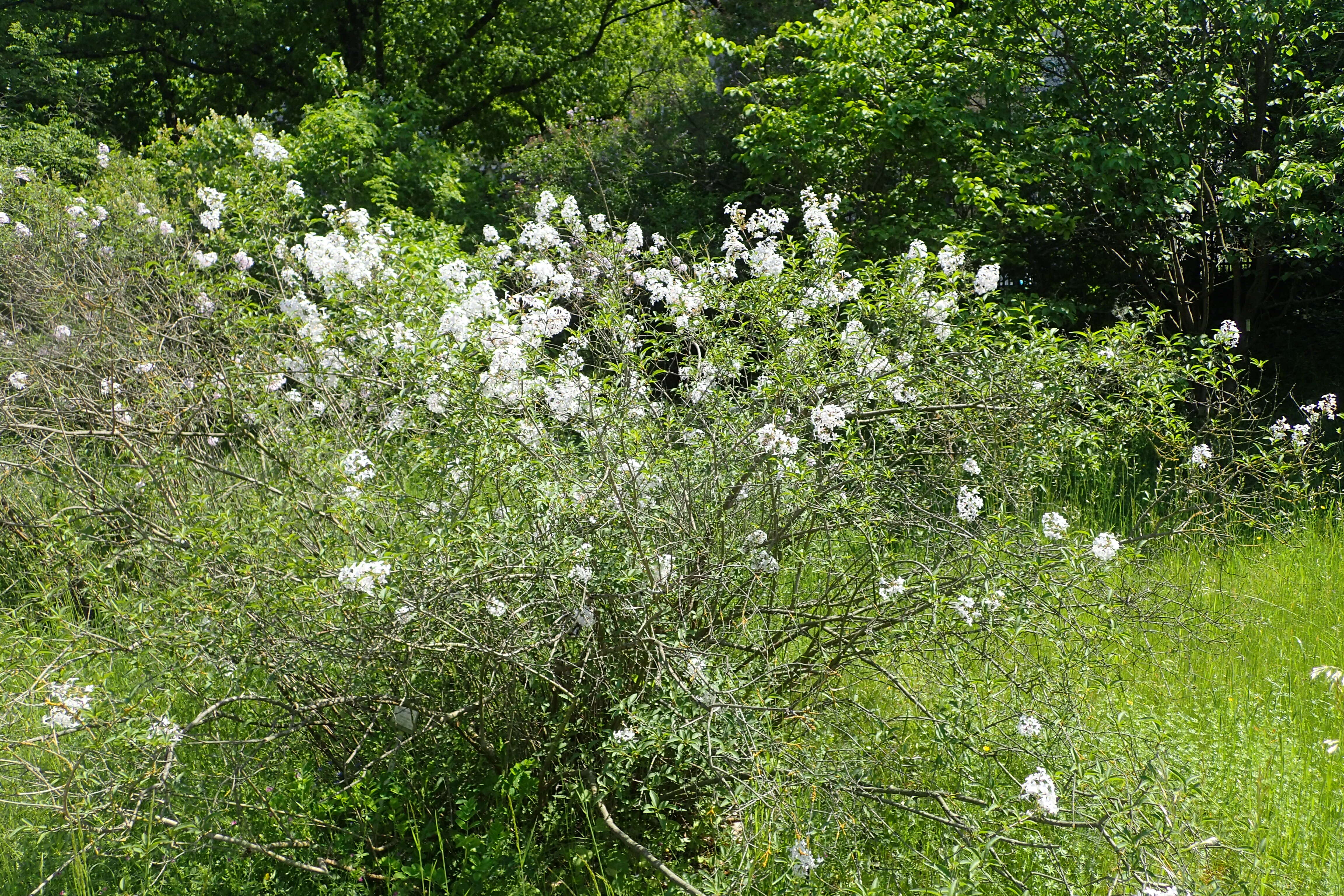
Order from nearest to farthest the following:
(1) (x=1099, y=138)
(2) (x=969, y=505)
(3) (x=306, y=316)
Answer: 1. (2) (x=969, y=505)
2. (3) (x=306, y=316)
3. (1) (x=1099, y=138)

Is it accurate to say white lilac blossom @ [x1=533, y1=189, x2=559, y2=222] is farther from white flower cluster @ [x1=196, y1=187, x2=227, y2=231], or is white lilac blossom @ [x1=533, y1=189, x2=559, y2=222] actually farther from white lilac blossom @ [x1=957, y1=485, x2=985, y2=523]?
white lilac blossom @ [x1=957, y1=485, x2=985, y2=523]

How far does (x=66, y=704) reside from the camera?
255 centimetres

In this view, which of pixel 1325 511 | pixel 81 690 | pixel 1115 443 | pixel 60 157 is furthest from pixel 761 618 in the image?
pixel 60 157

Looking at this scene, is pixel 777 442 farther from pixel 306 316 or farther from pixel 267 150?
pixel 267 150

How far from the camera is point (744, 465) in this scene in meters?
3.05

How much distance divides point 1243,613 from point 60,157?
13.5 m

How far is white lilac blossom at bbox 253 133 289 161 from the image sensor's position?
4.37m

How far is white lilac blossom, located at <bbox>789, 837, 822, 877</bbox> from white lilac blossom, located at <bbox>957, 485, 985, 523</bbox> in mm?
1103

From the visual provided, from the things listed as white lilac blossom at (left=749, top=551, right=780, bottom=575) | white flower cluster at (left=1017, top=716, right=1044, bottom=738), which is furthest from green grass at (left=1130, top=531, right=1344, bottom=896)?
white lilac blossom at (left=749, top=551, right=780, bottom=575)

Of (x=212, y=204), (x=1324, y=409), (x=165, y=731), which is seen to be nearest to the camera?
(x=165, y=731)

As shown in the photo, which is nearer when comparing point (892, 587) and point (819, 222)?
point (892, 587)

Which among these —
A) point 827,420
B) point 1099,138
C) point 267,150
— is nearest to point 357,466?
point 827,420

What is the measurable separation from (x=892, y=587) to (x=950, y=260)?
5.23ft

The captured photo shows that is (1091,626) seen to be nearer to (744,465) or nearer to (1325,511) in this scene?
(744,465)
